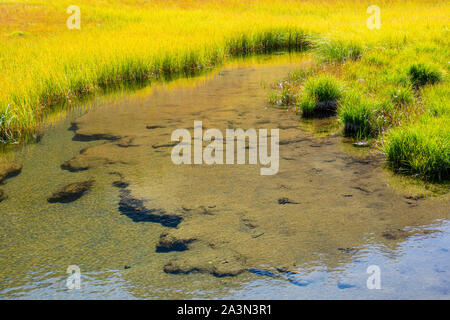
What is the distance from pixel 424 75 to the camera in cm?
740

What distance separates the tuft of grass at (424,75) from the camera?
24.1 ft

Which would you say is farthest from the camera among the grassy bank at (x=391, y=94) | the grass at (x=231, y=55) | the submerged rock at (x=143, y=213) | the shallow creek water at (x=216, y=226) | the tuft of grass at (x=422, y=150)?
the grass at (x=231, y=55)

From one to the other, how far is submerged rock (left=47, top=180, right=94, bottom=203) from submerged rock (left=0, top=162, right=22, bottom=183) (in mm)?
972

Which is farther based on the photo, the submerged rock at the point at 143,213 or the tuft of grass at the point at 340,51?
the tuft of grass at the point at 340,51

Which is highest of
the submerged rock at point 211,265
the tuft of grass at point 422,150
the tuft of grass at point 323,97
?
the tuft of grass at point 323,97

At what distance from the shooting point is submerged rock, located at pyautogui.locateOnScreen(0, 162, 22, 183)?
196 inches

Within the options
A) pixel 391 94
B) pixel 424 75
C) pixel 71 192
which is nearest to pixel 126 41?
pixel 391 94

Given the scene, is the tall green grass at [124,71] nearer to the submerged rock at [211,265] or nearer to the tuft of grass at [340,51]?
the tuft of grass at [340,51]

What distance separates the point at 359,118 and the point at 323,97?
51.1 inches

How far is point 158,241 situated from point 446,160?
123 inches

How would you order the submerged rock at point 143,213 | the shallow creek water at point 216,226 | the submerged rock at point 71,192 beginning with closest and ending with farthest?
1. the shallow creek water at point 216,226
2. the submerged rock at point 143,213
3. the submerged rock at point 71,192

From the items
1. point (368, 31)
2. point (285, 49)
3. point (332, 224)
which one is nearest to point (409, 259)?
point (332, 224)

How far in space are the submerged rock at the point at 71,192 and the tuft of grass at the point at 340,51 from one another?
720 cm

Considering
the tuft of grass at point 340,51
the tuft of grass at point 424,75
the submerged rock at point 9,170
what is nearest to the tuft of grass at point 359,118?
the tuft of grass at point 424,75
